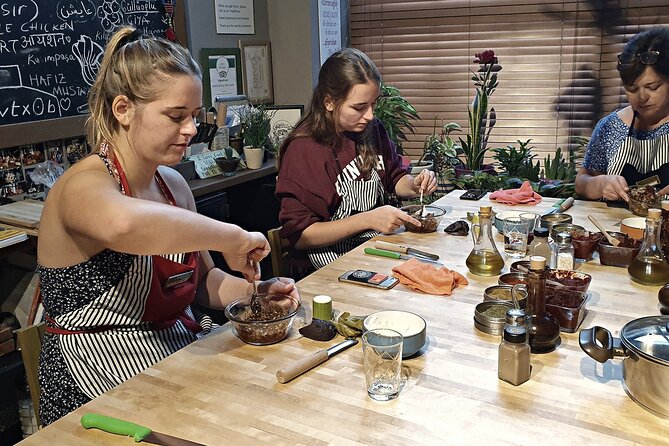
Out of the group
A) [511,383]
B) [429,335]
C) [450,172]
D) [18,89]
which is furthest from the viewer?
[450,172]

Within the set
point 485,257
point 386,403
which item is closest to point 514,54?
point 485,257

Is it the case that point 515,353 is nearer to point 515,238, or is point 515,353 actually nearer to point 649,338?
point 649,338

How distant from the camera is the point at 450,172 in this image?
3.72 meters

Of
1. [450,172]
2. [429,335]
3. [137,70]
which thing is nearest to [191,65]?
[137,70]

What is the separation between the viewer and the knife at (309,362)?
131cm

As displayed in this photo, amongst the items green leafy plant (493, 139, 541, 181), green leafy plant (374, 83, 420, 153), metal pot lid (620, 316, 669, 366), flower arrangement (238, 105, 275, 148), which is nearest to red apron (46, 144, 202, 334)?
metal pot lid (620, 316, 669, 366)

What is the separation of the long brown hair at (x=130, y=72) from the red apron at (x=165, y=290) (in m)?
0.07

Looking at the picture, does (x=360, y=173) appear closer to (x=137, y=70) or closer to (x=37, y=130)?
(x=137, y=70)

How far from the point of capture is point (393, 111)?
439cm

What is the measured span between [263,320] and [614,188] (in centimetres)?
174

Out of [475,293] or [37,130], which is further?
[37,130]

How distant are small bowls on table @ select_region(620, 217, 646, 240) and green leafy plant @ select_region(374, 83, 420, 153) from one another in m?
2.23

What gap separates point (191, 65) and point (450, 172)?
93.3 inches

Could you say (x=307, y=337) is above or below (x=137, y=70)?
below
